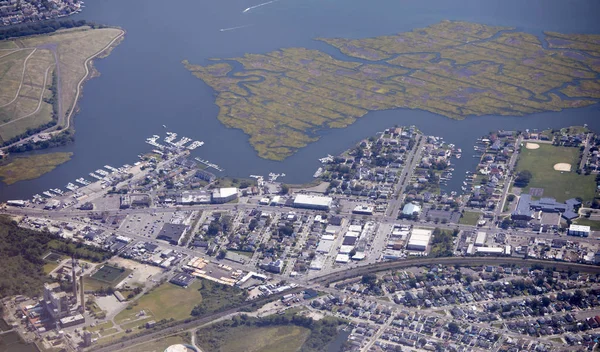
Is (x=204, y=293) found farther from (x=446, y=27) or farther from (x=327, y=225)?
(x=446, y=27)

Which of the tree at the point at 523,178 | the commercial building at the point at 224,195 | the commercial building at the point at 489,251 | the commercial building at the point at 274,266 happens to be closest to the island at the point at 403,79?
the commercial building at the point at 224,195

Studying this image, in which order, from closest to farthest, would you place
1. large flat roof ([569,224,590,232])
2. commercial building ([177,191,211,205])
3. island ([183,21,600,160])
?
Result: large flat roof ([569,224,590,232]) < commercial building ([177,191,211,205]) < island ([183,21,600,160])

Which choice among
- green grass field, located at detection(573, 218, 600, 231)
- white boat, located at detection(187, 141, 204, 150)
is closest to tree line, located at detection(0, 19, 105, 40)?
white boat, located at detection(187, 141, 204, 150)

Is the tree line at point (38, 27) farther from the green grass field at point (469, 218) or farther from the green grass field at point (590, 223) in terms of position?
the green grass field at point (590, 223)

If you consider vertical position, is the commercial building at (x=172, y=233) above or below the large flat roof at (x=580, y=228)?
below

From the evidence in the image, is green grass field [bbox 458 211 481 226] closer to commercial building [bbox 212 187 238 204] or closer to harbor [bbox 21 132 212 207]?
commercial building [bbox 212 187 238 204]

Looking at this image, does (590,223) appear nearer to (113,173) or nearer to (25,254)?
(113,173)
